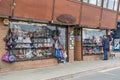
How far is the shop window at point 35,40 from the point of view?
50.2ft

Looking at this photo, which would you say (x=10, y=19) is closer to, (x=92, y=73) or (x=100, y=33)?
(x=92, y=73)

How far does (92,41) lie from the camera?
2184 cm

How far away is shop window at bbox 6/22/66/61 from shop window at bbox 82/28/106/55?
8.99 ft

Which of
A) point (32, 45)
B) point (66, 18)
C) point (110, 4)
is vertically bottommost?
point (32, 45)

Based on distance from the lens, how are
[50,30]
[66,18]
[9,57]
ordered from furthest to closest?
[66,18] < [50,30] < [9,57]

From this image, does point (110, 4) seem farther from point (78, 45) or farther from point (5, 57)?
point (5, 57)

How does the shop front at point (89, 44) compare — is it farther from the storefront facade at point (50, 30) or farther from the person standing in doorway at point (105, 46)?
the person standing in doorway at point (105, 46)

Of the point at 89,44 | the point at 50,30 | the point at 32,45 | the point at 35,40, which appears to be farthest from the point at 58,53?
the point at 89,44

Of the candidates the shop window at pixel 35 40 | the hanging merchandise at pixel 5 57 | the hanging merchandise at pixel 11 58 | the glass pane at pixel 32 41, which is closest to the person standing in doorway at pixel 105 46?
the shop window at pixel 35 40

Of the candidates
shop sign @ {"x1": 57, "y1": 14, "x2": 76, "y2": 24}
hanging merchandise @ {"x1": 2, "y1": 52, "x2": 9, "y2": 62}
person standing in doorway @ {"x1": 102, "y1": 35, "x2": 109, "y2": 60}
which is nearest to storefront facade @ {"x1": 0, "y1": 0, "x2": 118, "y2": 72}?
shop sign @ {"x1": 57, "y1": 14, "x2": 76, "y2": 24}

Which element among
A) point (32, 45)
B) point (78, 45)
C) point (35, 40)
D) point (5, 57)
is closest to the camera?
point (5, 57)

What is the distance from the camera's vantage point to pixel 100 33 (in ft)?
75.2

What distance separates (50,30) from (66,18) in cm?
109

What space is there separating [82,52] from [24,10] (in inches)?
265
